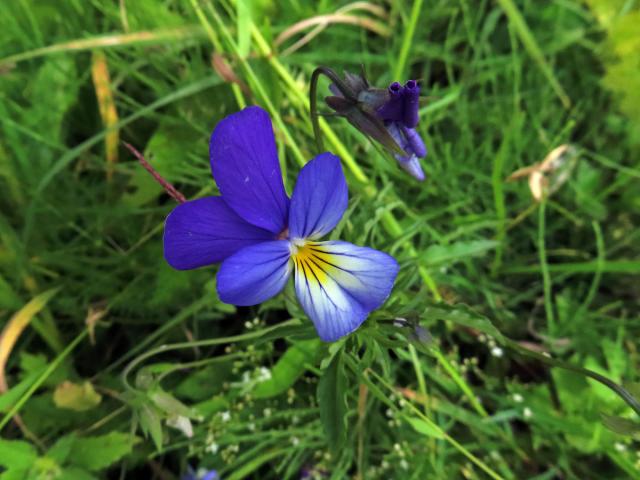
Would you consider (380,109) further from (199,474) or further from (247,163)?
(199,474)

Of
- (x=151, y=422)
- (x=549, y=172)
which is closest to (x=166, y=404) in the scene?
(x=151, y=422)

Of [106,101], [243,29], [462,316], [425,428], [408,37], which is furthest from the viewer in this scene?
[106,101]

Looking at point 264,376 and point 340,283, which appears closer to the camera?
point 340,283

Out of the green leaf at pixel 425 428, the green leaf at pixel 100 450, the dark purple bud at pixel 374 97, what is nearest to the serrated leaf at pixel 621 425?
the green leaf at pixel 425 428

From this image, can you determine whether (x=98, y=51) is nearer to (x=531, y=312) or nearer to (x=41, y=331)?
(x=41, y=331)

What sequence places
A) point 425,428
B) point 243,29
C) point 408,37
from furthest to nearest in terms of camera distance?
point 408,37, point 243,29, point 425,428

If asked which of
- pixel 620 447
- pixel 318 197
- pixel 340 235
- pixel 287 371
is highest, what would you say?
pixel 318 197

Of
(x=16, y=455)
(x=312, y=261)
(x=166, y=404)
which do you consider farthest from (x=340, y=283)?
(x=16, y=455)

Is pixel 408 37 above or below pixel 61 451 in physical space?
above

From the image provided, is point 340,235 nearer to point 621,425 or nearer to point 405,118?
point 405,118

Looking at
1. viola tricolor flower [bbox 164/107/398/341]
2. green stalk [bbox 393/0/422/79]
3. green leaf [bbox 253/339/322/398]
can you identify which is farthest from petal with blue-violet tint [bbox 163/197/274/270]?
green stalk [bbox 393/0/422/79]
